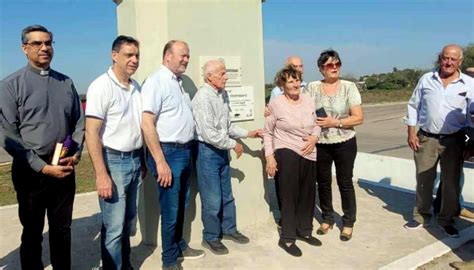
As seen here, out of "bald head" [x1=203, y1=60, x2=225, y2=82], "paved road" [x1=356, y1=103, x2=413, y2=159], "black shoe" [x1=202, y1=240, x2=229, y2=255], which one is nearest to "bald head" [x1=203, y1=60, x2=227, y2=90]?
"bald head" [x1=203, y1=60, x2=225, y2=82]

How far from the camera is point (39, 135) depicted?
3.29 meters

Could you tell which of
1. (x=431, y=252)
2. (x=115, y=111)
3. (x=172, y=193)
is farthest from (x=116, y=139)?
(x=431, y=252)

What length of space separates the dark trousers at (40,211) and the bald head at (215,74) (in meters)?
1.50

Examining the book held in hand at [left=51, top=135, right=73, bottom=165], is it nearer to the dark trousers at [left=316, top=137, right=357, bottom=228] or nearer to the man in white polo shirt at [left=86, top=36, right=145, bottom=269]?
the man in white polo shirt at [left=86, top=36, right=145, bottom=269]

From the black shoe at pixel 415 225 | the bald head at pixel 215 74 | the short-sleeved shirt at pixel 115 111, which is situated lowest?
the black shoe at pixel 415 225

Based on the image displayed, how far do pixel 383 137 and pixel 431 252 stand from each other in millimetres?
12601

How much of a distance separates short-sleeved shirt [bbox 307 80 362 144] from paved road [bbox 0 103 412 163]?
24.7ft

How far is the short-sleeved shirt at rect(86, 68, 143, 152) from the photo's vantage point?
129 inches

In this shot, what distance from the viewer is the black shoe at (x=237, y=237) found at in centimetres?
458

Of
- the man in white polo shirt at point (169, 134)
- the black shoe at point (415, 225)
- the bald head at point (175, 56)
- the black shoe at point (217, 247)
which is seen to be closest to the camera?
the man in white polo shirt at point (169, 134)

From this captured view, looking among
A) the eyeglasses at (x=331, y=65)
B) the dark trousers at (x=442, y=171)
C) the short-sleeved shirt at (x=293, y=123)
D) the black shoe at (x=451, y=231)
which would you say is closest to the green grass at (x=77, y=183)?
the short-sleeved shirt at (x=293, y=123)

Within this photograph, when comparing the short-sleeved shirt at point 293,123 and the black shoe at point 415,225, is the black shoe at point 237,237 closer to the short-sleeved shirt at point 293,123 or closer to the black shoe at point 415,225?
the short-sleeved shirt at point 293,123

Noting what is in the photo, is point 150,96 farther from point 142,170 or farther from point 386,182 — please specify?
point 386,182

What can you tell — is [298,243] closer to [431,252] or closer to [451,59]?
[431,252]
